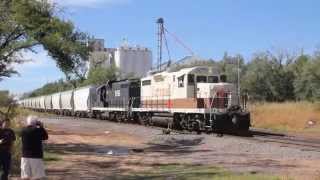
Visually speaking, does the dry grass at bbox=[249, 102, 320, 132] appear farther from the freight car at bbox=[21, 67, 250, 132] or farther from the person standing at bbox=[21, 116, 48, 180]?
the person standing at bbox=[21, 116, 48, 180]

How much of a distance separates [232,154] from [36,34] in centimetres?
1030

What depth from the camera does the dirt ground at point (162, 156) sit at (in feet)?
59.4

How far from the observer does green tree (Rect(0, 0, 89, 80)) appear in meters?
26.6

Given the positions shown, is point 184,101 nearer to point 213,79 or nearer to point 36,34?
point 213,79

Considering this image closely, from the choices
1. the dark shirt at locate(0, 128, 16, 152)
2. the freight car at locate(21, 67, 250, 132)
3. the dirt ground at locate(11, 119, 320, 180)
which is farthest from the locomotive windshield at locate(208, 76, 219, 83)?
the dark shirt at locate(0, 128, 16, 152)

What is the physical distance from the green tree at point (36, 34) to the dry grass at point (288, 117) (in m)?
22.5

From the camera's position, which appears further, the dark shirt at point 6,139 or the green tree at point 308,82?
the green tree at point 308,82

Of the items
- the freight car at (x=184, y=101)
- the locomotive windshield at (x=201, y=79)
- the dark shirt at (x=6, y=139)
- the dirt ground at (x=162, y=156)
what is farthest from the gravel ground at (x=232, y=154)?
the dark shirt at (x=6, y=139)

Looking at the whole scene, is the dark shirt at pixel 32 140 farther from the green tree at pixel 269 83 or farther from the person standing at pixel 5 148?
the green tree at pixel 269 83

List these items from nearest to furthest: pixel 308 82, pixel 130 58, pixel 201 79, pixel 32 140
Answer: pixel 32 140
pixel 201 79
pixel 308 82
pixel 130 58

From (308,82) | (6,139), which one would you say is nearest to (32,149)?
(6,139)

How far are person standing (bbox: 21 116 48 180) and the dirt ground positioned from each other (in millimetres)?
3716

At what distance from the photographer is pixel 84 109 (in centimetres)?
6731

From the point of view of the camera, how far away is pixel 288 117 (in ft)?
170
